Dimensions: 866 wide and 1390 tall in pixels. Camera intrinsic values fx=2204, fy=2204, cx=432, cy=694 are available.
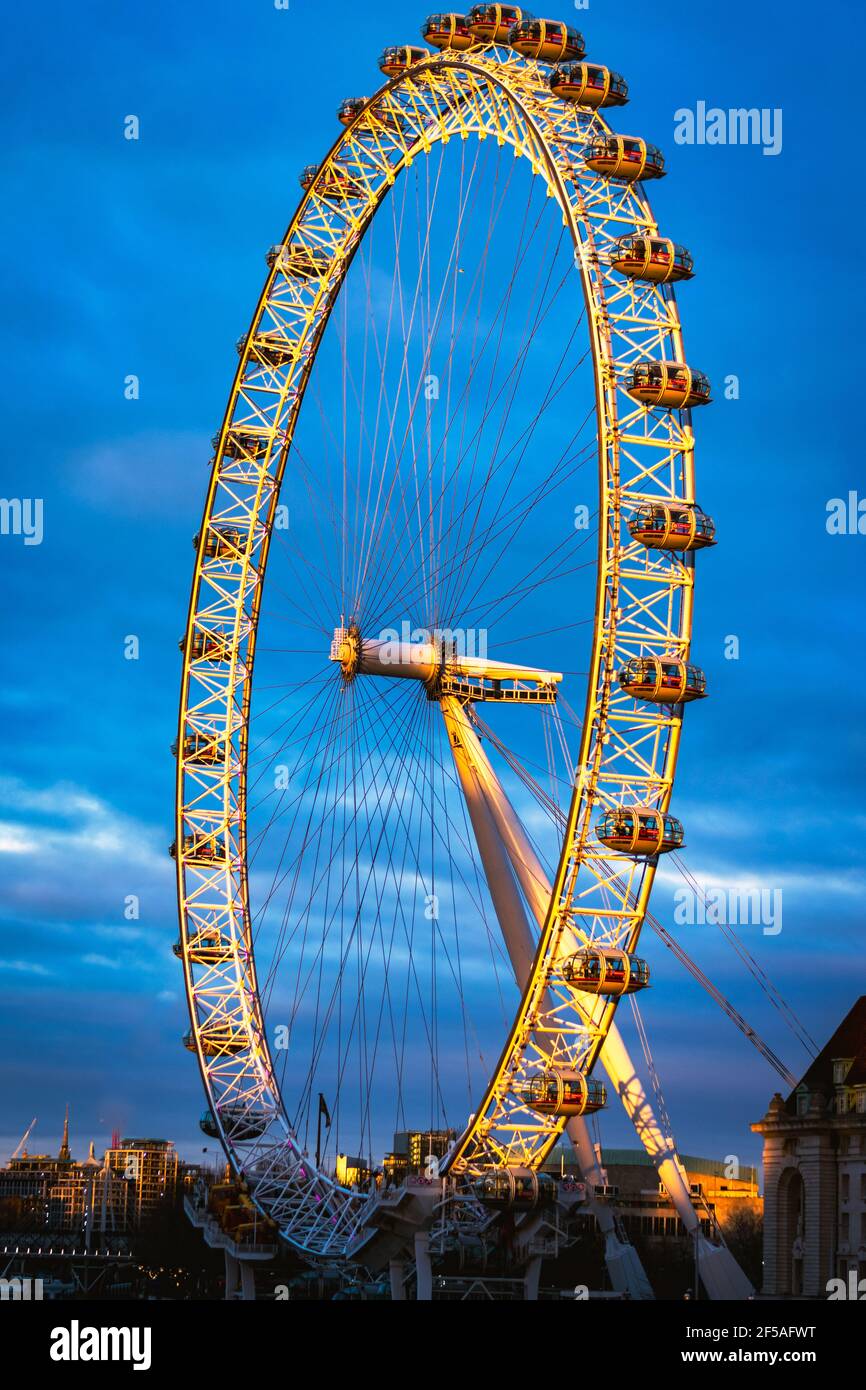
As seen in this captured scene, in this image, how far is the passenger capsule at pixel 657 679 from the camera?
6450cm

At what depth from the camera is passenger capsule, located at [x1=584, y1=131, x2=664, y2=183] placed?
225 feet

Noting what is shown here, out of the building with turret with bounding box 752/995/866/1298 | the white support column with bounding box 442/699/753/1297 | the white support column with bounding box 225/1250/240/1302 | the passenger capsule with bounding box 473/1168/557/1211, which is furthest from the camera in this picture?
the white support column with bounding box 225/1250/240/1302

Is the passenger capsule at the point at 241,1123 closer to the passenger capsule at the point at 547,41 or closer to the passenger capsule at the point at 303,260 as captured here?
the passenger capsule at the point at 303,260

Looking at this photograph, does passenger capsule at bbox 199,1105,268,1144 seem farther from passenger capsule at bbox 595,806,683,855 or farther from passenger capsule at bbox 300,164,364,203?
passenger capsule at bbox 300,164,364,203

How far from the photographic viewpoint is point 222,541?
85.4 m

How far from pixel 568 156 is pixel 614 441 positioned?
10129 mm

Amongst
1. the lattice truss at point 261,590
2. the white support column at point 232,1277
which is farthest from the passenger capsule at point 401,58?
the white support column at point 232,1277

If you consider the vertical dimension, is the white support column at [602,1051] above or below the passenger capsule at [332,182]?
below

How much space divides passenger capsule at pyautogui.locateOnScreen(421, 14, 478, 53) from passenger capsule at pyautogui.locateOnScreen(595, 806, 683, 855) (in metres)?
28.0

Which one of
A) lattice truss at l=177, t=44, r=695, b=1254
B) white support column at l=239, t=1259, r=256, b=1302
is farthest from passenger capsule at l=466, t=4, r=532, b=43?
white support column at l=239, t=1259, r=256, b=1302

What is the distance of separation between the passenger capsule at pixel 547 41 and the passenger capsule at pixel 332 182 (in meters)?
12.7
